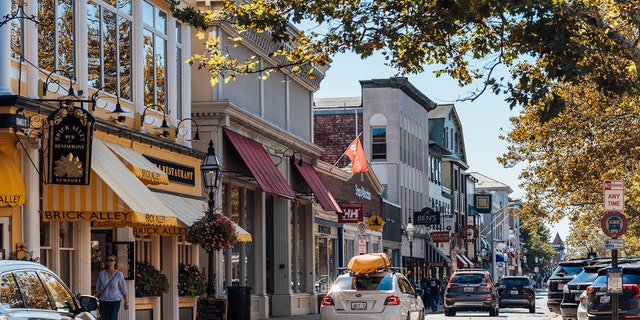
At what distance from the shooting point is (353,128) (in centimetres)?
6488

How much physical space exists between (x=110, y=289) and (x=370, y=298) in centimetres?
553

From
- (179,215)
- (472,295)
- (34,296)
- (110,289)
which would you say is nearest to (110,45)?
(179,215)

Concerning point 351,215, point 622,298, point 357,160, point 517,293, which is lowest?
point 517,293

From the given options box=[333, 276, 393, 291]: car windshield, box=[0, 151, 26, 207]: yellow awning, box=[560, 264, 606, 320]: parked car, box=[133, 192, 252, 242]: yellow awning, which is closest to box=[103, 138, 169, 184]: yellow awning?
box=[133, 192, 252, 242]: yellow awning

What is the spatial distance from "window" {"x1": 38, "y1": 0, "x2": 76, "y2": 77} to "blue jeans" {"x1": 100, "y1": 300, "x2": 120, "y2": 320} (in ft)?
13.8

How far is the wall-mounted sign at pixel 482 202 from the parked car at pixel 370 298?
76050mm

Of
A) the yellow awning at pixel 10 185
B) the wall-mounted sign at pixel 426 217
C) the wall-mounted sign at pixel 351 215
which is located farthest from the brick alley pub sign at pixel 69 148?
the wall-mounted sign at pixel 426 217

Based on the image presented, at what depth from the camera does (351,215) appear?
151 ft

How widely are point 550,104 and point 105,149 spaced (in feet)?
29.0

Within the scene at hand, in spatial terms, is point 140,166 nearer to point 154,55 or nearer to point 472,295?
point 154,55

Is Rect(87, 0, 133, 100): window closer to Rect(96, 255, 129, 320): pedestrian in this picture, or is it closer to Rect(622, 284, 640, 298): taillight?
Rect(96, 255, 129, 320): pedestrian

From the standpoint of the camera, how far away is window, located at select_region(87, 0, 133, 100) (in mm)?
22594

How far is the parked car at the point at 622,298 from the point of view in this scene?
67.8 ft

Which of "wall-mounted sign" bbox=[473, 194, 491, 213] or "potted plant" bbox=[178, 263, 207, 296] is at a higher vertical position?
"wall-mounted sign" bbox=[473, 194, 491, 213]
